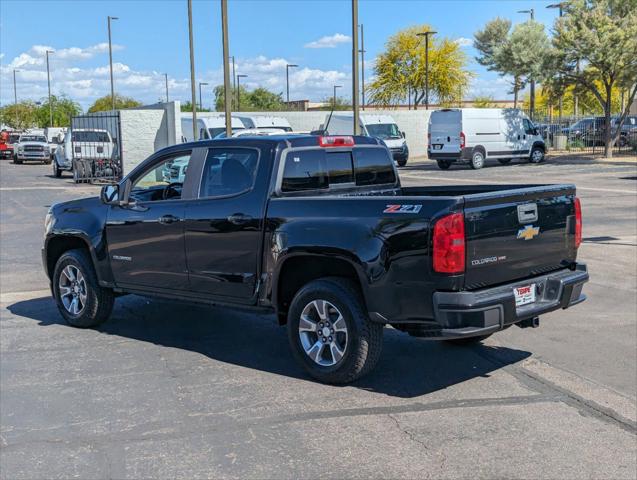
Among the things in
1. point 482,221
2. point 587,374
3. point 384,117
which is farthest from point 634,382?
point 384,117

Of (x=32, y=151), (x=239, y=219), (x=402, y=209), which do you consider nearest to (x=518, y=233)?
(x=402, y=209)

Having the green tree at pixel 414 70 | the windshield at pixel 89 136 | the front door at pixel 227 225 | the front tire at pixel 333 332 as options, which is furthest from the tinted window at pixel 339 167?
the green tree at pixel 414 70

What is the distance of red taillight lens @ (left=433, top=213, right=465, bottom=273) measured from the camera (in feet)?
17.0

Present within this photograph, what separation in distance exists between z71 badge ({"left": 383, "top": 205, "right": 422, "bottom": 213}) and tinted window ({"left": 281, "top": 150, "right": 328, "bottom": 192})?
3.88 feet

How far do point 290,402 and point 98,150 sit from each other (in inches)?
1080

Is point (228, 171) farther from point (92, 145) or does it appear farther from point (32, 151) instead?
point (32, 151)

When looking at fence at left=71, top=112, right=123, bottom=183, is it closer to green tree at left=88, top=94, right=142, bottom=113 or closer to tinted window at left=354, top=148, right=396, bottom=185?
tinted window at left=354, top=148, right=396, bottom=185

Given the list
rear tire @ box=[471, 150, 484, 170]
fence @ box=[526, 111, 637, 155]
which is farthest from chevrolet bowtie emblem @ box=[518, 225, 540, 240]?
fence @ box=[526, 111, 637, 155]

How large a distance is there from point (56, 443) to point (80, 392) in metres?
1.01

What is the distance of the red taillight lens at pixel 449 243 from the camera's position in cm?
518

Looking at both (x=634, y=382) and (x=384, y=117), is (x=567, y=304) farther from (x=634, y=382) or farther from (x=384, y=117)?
(x=384, y=117)

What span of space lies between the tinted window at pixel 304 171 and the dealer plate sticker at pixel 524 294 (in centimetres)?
191

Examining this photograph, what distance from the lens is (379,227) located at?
216 inches

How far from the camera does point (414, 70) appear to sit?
225ft
